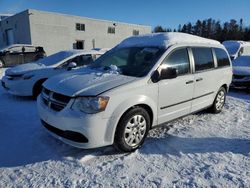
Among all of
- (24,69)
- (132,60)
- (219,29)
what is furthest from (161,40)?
(219,29)

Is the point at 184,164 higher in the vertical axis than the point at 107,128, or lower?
lower

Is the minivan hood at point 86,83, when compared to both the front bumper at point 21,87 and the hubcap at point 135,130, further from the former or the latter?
the front bumper at point 21,87

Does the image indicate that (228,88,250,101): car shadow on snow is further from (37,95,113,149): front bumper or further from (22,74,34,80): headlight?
(22,74,34,80): headlight

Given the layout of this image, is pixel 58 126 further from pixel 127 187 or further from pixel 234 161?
pixel 234 161

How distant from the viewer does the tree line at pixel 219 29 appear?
209 feet

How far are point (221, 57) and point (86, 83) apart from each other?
3594mm

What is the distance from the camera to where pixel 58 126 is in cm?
377

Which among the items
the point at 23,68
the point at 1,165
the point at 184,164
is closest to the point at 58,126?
the point at 1,165

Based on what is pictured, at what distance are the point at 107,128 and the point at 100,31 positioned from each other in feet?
110

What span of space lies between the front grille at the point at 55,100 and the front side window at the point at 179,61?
1783mm

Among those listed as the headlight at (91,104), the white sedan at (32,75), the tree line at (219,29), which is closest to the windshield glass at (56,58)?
the white sedan at (32,75)

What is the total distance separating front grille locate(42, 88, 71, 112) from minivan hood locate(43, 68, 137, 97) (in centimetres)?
6

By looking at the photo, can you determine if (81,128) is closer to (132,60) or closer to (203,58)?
(132,60)

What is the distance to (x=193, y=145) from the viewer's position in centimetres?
440
